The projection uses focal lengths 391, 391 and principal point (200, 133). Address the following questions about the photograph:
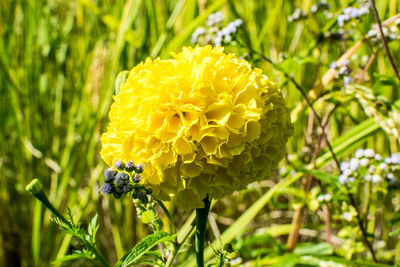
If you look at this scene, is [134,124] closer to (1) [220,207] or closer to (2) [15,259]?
(1) [220,207]

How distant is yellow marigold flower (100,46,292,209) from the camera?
18.2 inches

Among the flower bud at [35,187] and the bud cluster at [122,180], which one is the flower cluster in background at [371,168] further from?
the flower bud at [35,187]

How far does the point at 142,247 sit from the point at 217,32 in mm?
577

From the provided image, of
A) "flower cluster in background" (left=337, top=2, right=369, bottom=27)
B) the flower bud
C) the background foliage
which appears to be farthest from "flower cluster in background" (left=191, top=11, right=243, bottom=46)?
the flower bud


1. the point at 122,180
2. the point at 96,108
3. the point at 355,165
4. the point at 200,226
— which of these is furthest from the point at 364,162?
the point at 96,108

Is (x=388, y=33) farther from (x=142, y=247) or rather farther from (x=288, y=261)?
(x=142, y=247)

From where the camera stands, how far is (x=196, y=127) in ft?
1.59

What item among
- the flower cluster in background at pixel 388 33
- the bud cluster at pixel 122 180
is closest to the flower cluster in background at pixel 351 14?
the flower cluster in background at pixel 388 33

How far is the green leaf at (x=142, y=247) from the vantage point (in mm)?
444

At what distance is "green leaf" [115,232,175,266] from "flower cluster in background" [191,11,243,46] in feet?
1.63

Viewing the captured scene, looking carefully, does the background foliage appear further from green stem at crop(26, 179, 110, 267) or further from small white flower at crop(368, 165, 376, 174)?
green stem at crop(26, 179, 110, 267)

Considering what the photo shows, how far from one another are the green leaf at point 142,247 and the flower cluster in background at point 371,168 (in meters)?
0.43

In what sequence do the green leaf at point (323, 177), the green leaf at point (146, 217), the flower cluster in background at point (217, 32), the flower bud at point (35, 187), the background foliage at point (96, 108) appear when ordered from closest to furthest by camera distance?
the flower bud at point (35, 187), the green leaf at point (146, 217), the green leaf at point (323, 177), the flower cluster in background at point (217, 32), the background foliage at point (96, 108)

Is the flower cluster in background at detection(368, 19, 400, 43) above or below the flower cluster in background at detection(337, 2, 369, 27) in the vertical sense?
below
